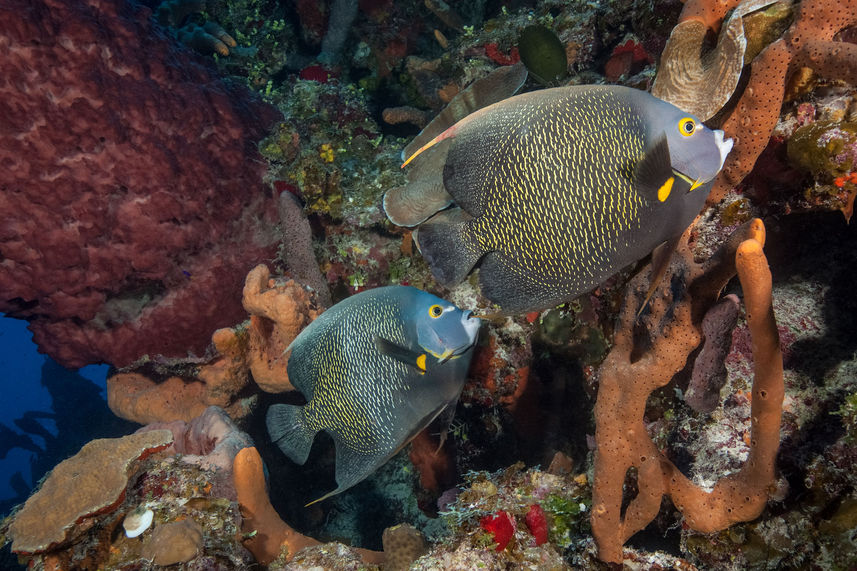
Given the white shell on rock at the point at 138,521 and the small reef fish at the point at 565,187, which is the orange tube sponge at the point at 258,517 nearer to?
the white shell on rock at the point at 138,521

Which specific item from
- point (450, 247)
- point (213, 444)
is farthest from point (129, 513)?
point (450, 247)

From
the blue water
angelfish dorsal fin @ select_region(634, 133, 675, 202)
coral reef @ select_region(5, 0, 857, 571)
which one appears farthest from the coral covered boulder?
the blue water

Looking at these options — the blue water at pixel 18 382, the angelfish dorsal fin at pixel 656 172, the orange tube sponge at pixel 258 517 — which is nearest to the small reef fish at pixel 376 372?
the orange tube sponge at pixel 258 517

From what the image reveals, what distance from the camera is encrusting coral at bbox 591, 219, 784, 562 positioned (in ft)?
5.48

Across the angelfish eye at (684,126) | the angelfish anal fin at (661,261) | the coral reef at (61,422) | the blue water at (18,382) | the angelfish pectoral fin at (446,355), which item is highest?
the angelfish eye at (684,126)

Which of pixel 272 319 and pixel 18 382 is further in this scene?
pixel 18 382

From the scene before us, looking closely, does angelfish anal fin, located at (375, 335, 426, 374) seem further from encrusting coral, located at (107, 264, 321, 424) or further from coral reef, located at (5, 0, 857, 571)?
encrusting coral, located at (107, 264, 321, 424)

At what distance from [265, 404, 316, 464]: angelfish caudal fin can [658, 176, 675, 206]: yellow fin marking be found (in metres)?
2.31

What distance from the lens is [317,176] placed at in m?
4.54

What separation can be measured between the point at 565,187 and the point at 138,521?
2.96 meters

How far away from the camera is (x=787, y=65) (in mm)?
1978

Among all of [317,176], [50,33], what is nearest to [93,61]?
[50,33]

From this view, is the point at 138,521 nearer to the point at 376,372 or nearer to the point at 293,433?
the point at 293,433

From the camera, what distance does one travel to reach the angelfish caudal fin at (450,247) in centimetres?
188
